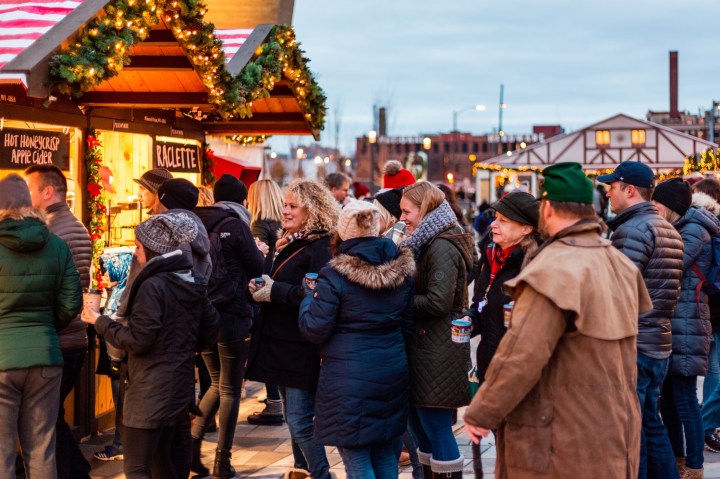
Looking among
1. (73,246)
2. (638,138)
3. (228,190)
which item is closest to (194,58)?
(228,190)

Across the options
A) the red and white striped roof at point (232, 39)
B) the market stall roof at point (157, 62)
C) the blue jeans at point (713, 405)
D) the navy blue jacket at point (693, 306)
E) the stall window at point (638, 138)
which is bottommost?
the blue jeans at point (713, 405)

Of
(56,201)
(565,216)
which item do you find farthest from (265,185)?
(565,216)

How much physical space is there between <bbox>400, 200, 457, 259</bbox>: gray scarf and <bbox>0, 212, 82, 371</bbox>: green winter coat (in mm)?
2006

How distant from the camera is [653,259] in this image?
19.7ft

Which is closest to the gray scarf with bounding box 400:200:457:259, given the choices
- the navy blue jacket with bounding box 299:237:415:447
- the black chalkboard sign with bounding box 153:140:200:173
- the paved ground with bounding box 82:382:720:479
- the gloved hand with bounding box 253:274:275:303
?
the navy blue jacket with bounding box 299:237:415:447

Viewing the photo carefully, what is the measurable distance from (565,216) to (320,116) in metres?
7.06

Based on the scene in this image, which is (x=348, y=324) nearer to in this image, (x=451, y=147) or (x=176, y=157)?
(x=176, y=157)

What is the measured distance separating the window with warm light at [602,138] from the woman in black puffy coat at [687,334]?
185 ft

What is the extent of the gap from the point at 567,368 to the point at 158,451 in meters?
2.74

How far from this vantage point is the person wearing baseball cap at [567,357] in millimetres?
3871

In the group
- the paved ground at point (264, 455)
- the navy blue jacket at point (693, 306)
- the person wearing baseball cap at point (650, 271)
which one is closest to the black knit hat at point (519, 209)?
the person wearing baseball cap at point (650, 271)

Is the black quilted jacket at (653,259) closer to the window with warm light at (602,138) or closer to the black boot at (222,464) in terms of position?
the black boot at (222,464)

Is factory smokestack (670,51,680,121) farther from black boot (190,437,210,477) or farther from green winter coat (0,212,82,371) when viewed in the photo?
green winter coat (0,212,82,371)

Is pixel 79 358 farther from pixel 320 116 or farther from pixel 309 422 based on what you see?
pixel 320 116
